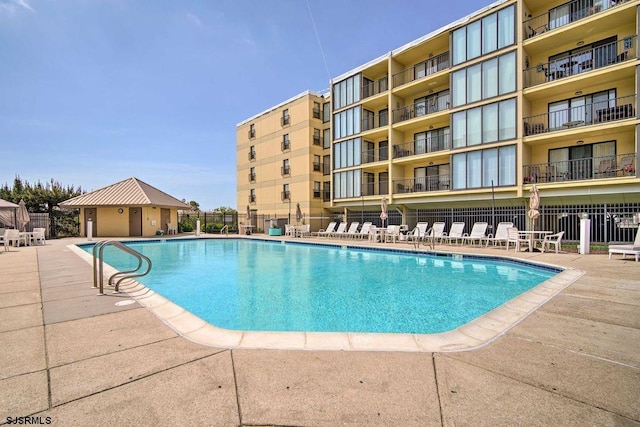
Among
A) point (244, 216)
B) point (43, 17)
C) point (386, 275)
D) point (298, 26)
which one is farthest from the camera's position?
point (244, 216)

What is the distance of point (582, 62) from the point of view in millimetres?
14977

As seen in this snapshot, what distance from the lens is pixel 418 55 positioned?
20.7m

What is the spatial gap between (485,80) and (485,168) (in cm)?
474

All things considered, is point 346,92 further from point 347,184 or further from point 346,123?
point 347,184

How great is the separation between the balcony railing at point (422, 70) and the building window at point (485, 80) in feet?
6.94

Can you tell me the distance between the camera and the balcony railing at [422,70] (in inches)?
769

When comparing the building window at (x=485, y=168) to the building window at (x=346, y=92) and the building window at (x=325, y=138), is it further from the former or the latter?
the building window at (x=325, y=138)

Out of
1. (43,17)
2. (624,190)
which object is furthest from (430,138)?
(43,17)

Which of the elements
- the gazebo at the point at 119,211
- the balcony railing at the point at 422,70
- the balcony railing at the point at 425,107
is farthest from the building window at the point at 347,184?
the gazebo at the point at 119,211

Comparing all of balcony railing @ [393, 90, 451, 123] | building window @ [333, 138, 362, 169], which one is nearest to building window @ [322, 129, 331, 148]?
building window @ [333, 138, 362, 169]

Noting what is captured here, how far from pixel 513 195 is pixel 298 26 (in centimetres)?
1360

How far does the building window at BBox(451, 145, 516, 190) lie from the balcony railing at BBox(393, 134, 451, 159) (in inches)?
56.6

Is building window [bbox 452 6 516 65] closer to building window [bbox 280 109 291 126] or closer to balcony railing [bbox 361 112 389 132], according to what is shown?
balcony railing [bbox 361 112 389 132]

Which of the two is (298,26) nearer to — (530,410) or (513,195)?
(513,195)
